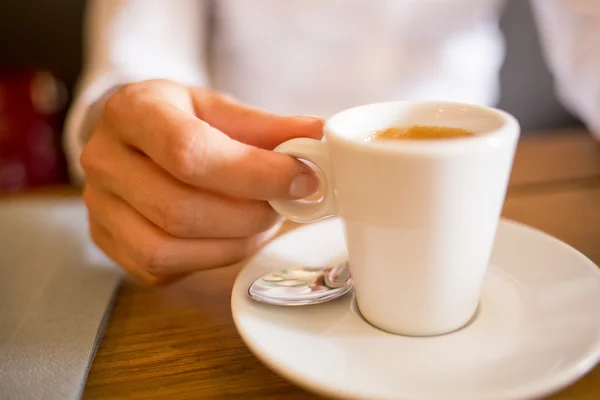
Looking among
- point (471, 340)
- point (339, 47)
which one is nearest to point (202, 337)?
point (471, 340)

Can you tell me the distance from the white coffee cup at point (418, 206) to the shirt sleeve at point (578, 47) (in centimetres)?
49

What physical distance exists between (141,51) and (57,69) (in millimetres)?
718

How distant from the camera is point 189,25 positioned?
91 cm

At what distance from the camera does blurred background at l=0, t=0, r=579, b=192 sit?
1.29 meters

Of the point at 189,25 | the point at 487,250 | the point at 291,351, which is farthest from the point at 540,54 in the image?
the point at 291,351

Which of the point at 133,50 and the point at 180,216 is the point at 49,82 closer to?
the point at 133,50

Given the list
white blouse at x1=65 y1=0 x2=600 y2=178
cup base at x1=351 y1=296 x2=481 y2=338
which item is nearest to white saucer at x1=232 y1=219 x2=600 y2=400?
cup base at x1=351 y1=296 x2=481 y2=338

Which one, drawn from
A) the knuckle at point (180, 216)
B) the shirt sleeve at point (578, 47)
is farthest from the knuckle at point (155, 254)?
the shirt sleeve at point (578, 47)

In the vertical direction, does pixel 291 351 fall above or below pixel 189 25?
below

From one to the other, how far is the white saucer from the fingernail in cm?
8

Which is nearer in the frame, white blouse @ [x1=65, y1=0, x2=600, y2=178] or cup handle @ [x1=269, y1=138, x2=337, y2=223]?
cup handle @ [x1=269, y1=138, x2=337, y2=223]

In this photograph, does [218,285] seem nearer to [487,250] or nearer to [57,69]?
[487,250]

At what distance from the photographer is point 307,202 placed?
0.44 metres

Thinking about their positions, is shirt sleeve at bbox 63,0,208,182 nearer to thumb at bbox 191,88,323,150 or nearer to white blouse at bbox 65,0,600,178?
white blouse at bbox 65,0,600,178
